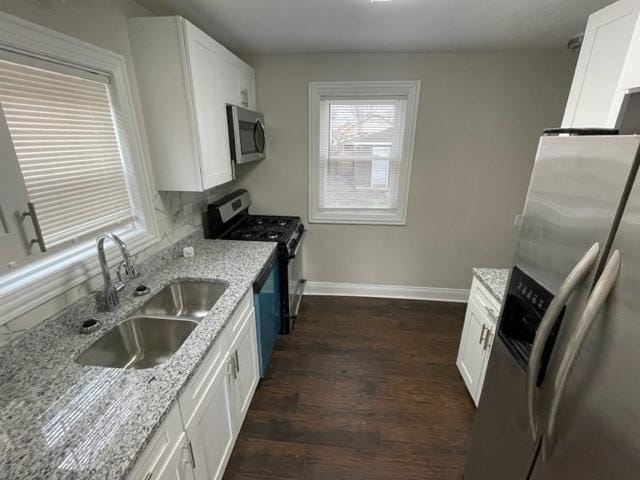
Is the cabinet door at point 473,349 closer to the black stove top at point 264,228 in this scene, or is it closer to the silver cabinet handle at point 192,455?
the black stove top at point 264,228

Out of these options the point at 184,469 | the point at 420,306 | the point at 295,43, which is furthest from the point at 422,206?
the point at 184,469

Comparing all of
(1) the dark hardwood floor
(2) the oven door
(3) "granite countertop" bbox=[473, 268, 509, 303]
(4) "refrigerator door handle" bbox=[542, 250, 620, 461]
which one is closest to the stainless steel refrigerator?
(4) "refrigerator door handle" bbox=[542, 250, 620, 461]

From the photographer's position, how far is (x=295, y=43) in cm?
235

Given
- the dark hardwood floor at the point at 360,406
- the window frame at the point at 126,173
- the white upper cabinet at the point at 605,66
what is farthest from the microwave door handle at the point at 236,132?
the white upper cabinet at the point at 605,66

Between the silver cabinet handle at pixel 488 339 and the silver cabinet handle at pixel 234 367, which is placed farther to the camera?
the silver cabinet handle at pixel 488 339

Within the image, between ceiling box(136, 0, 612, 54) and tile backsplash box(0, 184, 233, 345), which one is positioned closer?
tile backsplash box(0, 184, 233, 345)

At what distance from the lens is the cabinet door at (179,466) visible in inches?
37.1

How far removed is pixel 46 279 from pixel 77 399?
1.95ft

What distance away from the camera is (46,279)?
1.23 metres

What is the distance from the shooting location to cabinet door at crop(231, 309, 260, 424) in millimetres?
1631

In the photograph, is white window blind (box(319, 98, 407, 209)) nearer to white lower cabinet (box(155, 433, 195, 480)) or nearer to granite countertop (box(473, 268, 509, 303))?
granite countertop (box(473, 268, 509, 303))

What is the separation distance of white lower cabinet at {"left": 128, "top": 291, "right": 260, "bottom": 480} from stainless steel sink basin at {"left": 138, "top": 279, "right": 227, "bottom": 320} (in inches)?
8.6

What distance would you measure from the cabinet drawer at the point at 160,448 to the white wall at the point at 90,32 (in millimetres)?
737

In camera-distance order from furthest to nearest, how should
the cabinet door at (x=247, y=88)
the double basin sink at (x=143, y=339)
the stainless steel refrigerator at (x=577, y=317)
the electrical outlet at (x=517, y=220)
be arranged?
the electrical outlet at (x=517, y=220), the cabinet door at (x=247, y=88), the double basin sink at (x=143, y=339), the stainless steel refrigerator at (x=577, y=317)
